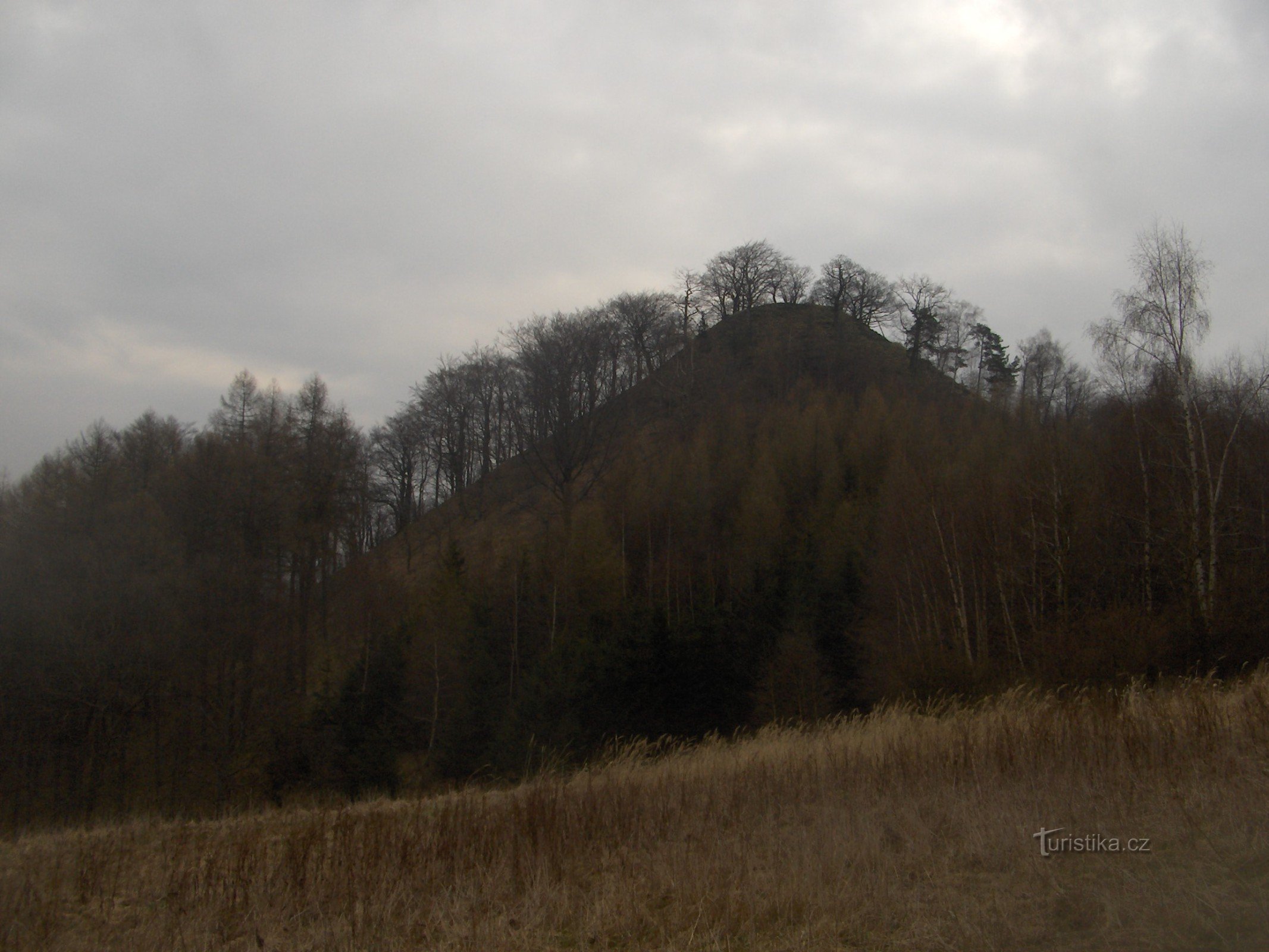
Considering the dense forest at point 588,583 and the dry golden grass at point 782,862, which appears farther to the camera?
the dense forest at point 588,583

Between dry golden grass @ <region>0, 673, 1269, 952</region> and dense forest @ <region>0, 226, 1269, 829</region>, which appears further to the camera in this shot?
dense forest @ <region>0, 226, 1269, 829</region>

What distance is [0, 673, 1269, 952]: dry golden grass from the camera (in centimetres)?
432

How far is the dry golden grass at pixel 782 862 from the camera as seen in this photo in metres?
4.32

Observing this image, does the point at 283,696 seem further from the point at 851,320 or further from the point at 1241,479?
the point at 851,320

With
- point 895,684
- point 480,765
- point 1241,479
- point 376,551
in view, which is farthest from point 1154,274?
point 376,551

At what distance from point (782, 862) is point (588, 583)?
35284 mm

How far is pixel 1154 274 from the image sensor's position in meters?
23.8

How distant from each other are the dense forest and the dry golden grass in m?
8.39

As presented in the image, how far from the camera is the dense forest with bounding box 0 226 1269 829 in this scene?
2460 cm

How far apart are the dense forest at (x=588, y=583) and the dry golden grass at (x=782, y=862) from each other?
839 cm

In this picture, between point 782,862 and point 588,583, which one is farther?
point 588,583

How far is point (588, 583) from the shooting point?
4062 cm

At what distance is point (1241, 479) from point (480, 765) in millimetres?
27681

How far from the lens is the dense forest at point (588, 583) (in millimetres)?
24603
